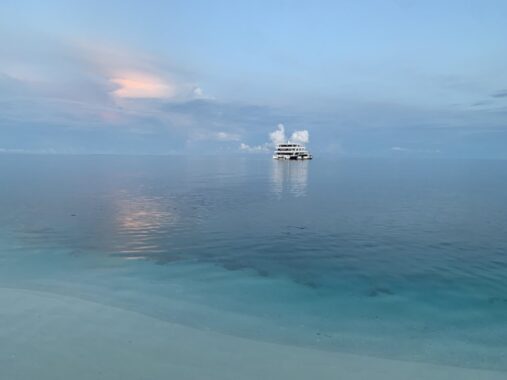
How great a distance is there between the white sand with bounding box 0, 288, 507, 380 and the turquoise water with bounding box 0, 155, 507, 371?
0.84 m

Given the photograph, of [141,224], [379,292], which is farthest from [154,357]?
[141,224]

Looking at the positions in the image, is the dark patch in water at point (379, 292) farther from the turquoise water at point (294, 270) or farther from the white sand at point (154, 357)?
the white sand at point (154, 357)

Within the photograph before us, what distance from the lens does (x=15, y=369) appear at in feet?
41.8

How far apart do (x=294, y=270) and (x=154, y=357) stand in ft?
41.8

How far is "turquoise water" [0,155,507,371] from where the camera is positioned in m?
16.5

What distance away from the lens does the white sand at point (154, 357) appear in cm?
1291

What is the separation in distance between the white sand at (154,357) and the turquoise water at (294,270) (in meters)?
0.84

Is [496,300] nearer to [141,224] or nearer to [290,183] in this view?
[141,224]

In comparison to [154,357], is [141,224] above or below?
above

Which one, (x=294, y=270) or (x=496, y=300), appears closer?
(x=496, y=300)

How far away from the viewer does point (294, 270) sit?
24.8 meters

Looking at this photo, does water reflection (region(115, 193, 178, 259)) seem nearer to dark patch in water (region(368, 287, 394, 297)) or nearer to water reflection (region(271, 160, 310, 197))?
dark patch in water (region(368, 287, 394, 297))

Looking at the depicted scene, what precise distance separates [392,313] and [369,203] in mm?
37488

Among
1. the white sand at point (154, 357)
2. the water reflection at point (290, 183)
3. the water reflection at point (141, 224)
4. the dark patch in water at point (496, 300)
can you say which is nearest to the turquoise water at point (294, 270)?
the dark patch in water at point (496, 300)
